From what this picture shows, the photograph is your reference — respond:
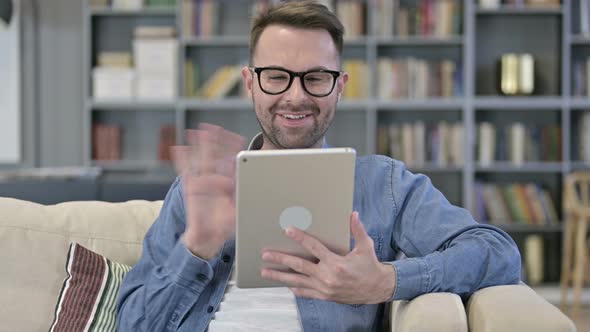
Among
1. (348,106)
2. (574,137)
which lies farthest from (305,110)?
(574,137)

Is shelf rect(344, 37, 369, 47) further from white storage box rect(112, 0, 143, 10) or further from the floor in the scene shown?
the floor

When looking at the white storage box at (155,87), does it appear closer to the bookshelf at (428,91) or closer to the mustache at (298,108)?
the bookshelf at (428,91)

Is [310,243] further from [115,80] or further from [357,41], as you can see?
[115,80]

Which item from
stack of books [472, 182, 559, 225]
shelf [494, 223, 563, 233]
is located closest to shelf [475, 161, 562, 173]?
stack of books [472, 182, 559, 225]

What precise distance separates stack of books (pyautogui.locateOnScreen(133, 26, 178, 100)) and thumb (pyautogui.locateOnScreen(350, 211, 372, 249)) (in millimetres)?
3908

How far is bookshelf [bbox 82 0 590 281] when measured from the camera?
16.9 feet

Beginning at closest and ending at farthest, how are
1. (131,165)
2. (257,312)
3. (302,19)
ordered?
(257,312)
(302,19)
(131,165)

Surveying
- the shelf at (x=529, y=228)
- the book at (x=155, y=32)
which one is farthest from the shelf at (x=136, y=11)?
the shelf at (x=529, y=228)

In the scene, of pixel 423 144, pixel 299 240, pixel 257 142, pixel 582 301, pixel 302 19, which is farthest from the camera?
pixel 423 144

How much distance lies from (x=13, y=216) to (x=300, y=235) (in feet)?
3.12

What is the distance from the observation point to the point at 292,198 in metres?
1.46

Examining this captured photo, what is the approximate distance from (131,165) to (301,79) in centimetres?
369

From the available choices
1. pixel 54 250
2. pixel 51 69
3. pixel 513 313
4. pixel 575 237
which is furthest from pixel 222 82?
pixel 513 313

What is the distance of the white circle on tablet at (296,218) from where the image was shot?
4.79 feet
